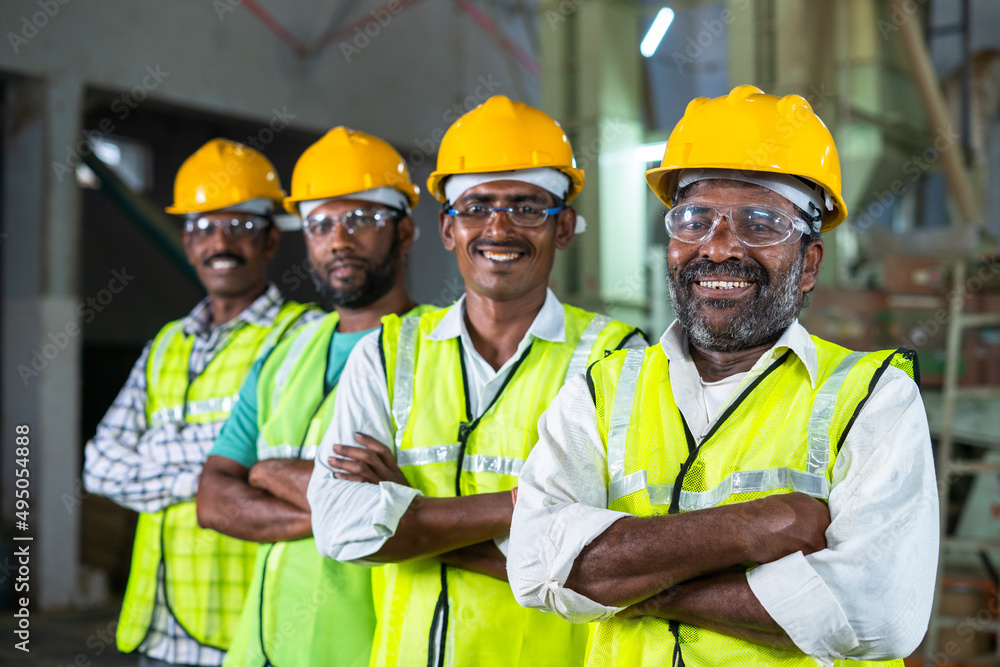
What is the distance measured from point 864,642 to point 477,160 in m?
1.58

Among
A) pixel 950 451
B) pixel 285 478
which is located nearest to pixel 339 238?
pixel 285 478

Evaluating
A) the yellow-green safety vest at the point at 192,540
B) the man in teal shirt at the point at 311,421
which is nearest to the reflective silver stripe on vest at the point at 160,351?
the yellow-green safety vest at the point at 192,540

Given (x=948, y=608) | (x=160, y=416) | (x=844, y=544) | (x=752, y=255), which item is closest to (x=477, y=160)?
(x=752, y=255)

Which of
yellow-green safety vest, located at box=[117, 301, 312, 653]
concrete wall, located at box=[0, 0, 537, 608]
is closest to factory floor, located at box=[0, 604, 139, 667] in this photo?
concrete wall, located at box=[0, 0, 537, 608]

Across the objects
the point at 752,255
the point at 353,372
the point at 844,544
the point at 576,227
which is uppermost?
the point at 576,227

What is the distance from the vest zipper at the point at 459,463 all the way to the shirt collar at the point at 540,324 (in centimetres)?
3

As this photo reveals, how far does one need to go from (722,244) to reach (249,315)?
2.17 metres

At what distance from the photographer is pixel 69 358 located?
25.2ft

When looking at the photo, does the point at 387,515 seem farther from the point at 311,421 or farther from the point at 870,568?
the point at 870,568

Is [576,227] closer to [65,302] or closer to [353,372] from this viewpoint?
[353,372]

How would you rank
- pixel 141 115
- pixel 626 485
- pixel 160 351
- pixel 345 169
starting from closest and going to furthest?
pixel 626 485, pixel 345 169, pixel 160 351, pixel 141 115

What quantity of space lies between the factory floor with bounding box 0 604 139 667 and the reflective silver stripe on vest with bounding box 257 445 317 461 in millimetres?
4616

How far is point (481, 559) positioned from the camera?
87.3 inches

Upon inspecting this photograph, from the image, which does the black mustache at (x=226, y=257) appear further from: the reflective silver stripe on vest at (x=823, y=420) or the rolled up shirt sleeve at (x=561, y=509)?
the reflective silver stripe on vest at (x=823, y=420)
